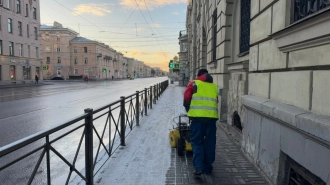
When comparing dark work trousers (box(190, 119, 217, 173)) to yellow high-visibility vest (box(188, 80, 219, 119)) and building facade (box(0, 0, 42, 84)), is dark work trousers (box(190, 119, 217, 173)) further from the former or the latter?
building facade (box(0, 0, 42, 84))

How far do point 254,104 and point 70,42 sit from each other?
73.1 m

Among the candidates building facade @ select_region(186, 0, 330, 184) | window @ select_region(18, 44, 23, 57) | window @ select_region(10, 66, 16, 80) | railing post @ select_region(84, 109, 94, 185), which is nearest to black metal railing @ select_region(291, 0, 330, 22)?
building facade @ select_region(186, 0, 330, 184)

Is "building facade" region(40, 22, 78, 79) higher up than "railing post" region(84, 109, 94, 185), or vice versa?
"building facade" region(40, 22, 78, 79)

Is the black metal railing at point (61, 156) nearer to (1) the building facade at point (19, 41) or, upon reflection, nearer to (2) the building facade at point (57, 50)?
(1) the building facade at point (19, 41)

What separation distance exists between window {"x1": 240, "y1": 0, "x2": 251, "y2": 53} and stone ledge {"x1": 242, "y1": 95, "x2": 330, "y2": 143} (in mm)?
2655

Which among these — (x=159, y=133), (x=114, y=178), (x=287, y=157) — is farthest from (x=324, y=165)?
(x=159, y=133)

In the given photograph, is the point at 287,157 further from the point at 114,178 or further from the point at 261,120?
the point at 114,178

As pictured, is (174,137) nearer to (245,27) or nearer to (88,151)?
(88,151)

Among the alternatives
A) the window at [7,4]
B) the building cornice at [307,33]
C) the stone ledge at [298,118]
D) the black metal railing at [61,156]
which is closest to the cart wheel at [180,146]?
the black metal railing at [61,156]

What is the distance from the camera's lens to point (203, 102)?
3.88 meters

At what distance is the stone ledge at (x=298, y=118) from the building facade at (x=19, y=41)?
37.2m

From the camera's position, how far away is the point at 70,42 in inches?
2766

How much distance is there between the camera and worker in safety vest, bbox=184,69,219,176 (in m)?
3.85

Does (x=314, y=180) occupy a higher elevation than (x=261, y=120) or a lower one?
lower
